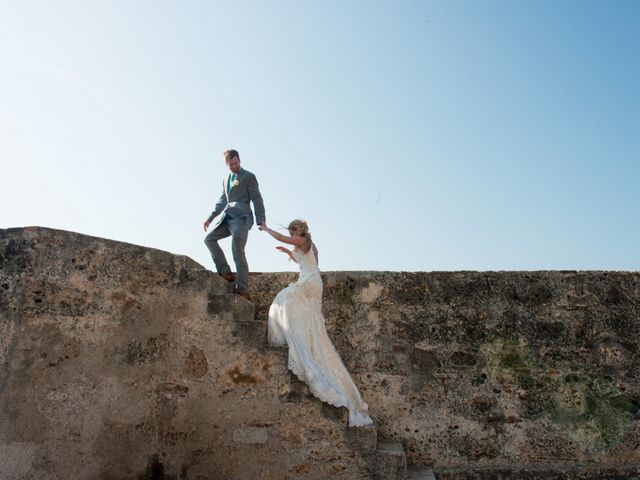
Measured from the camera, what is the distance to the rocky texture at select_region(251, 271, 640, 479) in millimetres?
5047

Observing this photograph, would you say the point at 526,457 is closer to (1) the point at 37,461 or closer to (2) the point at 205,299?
(2) the point at 205,299

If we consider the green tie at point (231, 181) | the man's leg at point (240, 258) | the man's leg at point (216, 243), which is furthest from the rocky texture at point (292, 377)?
the green tie at point (231, 181)

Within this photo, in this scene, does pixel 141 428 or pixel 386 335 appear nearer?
pixel 141 428

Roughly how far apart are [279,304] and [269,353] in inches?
15.5

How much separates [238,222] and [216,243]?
1.08 feet

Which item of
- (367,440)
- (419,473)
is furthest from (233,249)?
(419,473)

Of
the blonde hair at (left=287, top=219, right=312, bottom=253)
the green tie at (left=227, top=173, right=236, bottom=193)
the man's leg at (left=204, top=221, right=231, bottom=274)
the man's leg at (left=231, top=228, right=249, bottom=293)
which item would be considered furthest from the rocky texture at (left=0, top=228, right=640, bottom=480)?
the green tie at (left=227, top=173, right=236, bottom=193)

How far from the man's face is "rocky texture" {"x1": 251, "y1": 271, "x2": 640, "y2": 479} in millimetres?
1020

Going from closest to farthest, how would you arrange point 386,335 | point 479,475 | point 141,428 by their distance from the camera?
1. point 141,428
2. point 479,475
3. point 386,335

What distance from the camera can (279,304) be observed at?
4895 millimetres

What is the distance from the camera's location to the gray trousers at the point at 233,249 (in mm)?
5336

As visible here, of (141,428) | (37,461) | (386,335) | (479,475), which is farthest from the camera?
(386,335)

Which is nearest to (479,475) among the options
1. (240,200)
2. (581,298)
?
(581,298)

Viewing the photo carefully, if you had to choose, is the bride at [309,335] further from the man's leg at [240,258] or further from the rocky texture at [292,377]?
the man's leg at [240,258]
